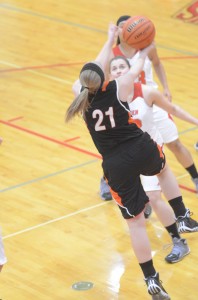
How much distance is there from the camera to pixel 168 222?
6.52m

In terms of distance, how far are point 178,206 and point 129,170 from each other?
1328 mm

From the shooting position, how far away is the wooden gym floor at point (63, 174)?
254 inches

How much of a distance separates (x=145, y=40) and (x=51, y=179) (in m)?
2.41

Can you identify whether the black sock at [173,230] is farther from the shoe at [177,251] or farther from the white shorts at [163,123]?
the white shorts at [163,123]

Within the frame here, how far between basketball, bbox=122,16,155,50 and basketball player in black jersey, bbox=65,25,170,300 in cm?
77

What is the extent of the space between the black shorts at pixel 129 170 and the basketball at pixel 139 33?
1.17 meters

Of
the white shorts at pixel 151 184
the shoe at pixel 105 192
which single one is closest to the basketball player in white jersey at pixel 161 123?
the shoe at pixel 105 192

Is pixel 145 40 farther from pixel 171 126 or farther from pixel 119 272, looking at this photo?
pixel 119 272

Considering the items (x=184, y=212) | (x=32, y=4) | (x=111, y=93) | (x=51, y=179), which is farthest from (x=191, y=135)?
(x=32, y=4)

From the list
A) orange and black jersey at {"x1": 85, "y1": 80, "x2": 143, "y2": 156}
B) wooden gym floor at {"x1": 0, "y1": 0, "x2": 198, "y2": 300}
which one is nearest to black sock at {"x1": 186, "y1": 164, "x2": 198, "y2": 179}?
wooden gym floor at {"x1": 0, "y1": 0, "x2": 198, "y2": 300}

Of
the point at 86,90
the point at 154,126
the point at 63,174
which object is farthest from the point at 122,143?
the point at 63,174

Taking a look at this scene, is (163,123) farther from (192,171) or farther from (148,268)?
(148,268)

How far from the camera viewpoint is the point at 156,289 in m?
5.87

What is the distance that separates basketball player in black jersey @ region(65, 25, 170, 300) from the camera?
221 inches
